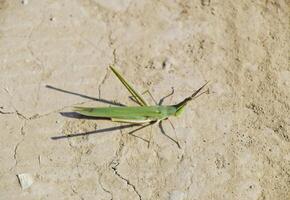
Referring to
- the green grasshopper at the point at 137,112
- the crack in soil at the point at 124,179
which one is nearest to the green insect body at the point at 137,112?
the green grasshopper at the point at 137,112

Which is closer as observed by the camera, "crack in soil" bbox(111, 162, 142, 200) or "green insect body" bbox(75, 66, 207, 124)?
"crack in soil" bbox(111, 162, 142, 200)

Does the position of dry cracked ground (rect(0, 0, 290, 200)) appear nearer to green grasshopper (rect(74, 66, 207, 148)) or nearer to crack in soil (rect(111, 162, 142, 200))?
crack in soil (rect(111, 162, 142, 200))

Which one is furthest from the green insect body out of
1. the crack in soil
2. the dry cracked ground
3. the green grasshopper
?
the crack in soil

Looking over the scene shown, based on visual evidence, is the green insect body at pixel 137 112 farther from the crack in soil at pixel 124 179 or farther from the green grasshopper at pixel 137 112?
the crack in soil at pixel 124 179

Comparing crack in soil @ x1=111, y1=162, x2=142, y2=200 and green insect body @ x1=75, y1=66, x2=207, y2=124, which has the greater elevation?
green insect body @ x1=75, y1=66, x2=207, y2=124

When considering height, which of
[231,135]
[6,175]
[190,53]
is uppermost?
[190,53]

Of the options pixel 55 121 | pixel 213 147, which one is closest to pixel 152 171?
pixel 213 147

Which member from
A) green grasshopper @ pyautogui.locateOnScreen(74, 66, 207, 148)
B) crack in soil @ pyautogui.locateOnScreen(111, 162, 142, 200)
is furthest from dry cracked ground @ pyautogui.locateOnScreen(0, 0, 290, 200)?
green grasshopper @ pyautogui.locateOnScreen(74, 66, 207, 148)

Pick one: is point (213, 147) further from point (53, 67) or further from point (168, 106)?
point (53, 67)

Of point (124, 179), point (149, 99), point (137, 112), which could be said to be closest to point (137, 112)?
point (137, 112)
